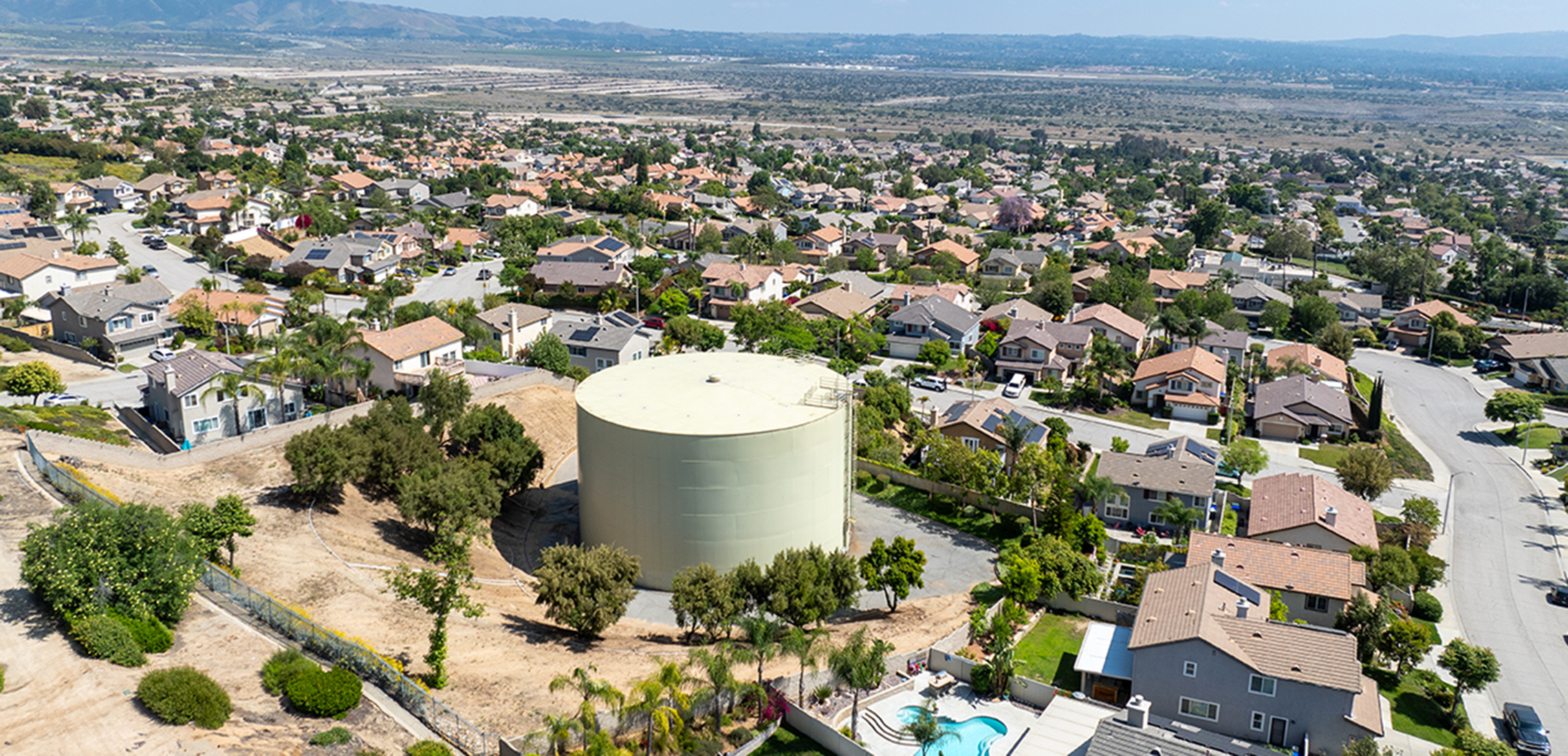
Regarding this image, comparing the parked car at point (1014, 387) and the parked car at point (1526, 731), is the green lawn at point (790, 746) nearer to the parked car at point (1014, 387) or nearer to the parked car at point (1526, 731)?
the parked car at point (1526, 731)

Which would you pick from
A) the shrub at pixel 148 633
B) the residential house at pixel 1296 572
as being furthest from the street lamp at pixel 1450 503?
the shrub at pixel 148 633

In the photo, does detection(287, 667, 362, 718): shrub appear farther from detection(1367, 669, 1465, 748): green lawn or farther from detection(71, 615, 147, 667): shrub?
detection(1367, 669, 1465, 748): green lawn

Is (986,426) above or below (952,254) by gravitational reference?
below

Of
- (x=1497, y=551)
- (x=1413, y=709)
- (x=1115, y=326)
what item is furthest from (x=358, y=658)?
(x=1115, y=326)

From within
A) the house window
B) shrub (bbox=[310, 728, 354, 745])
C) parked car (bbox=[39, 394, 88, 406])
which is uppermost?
shrub (bbox=[310, 728, 354, 745])

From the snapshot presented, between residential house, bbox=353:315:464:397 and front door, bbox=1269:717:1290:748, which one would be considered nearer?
front door, bbox=1269:717:1290:748

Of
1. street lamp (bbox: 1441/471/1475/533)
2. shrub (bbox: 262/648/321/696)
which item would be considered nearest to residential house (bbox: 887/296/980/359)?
street lamp (bbox: 1441/471/1475/533)

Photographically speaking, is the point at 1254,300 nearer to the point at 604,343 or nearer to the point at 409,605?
the point at 604,343
